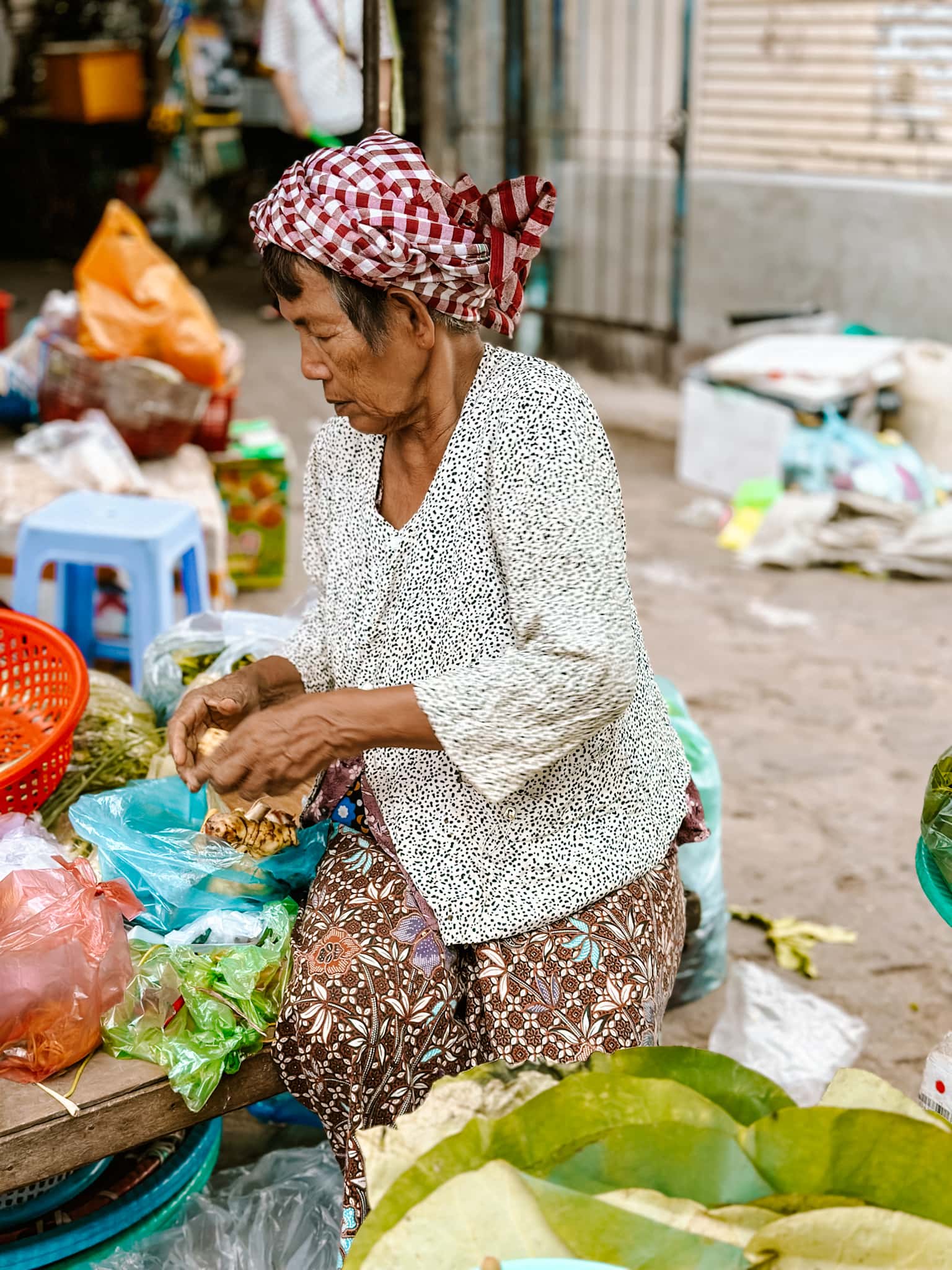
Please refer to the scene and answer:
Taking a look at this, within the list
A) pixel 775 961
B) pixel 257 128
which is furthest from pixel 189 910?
pixel 257 128

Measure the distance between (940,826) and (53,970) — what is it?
1.12 m

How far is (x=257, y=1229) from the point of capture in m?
2.02

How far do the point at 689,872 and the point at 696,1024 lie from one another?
0.36 meters

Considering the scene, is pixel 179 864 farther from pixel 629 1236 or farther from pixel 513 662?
pixel 629 1236

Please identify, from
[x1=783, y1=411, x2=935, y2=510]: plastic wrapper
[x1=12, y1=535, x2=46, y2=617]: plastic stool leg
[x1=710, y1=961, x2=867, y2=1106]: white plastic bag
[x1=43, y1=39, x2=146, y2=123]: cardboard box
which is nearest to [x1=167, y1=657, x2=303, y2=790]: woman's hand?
[x1=710, y1=961, x2=867, y2=1106]: white plastic bag

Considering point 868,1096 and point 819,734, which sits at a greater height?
point 868,1096

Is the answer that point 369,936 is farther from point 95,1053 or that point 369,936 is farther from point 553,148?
point 553,148

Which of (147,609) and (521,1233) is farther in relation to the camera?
(147,609)

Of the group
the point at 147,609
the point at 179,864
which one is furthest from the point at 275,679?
the point at 147,609

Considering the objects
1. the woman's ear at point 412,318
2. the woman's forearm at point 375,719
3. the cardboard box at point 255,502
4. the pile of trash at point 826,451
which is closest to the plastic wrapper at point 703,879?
the woman's forearm at point 375,719

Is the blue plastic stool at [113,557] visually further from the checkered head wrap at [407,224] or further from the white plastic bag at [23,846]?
the checkered head wrap at [407,224]

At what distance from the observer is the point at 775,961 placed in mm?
2988

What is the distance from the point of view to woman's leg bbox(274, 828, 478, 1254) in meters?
1.71

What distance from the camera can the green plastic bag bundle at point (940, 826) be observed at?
159cm
